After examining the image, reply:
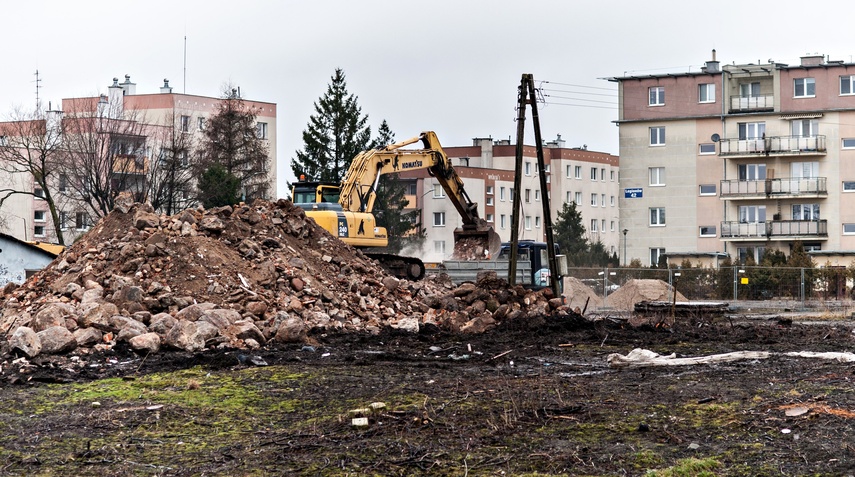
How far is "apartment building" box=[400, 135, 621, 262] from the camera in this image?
9212cm

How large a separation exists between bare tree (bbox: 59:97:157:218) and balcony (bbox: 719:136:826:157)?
1244 inches

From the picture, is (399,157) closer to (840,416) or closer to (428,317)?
(428,317)

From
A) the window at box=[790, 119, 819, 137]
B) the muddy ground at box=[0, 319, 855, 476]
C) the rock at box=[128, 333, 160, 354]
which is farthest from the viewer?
the window at box=[790, 119, 819, 137]

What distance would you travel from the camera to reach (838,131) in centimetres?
6312

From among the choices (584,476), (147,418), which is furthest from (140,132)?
(584,476)

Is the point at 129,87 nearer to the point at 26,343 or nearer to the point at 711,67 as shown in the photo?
the point at 711,67

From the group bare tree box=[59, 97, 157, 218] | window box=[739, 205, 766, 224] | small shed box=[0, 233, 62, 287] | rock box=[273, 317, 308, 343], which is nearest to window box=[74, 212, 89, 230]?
bare tree box=[59, 97, 157, 218]

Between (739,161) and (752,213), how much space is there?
2.99 metres

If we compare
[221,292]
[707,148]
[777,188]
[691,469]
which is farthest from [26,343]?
[707,148]

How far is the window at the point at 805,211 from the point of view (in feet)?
208

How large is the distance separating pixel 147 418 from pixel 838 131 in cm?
5757

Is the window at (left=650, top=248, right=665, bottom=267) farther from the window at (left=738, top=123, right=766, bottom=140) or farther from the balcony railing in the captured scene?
the balcony railing

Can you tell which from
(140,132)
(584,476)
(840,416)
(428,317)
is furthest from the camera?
(140,132)

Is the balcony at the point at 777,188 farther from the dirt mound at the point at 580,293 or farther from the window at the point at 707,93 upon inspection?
the dirt mound at the point at 580,293
